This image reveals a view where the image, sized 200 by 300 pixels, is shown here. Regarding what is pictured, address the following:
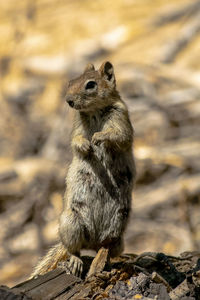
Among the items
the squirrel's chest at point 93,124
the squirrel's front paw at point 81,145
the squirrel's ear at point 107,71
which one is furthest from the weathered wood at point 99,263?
the squirrel's ear at point 107,71

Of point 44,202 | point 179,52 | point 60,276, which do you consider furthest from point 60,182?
point 60,276

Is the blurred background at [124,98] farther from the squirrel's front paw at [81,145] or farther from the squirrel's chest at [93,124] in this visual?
the squirrel's front paw at [81,145]

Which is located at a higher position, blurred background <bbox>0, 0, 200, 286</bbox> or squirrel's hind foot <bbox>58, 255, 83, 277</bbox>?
blurred background <bbox>0, 0, 200, 286</bbox>

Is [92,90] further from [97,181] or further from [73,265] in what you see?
[73,265]

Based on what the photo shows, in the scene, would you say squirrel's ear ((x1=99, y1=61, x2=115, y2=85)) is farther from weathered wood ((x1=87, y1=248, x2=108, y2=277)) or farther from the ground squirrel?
weathered wood ((x1=87, y1=248, x2=108, y2=277))

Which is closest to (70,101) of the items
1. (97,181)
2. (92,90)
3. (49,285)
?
(92,90)

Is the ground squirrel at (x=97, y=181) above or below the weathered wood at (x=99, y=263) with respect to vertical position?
above

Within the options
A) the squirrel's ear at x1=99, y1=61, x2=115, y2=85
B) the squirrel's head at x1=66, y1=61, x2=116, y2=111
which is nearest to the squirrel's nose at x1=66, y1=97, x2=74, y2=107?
the squirrel's head at x1=66, y1=61, x2=116, y2=111
